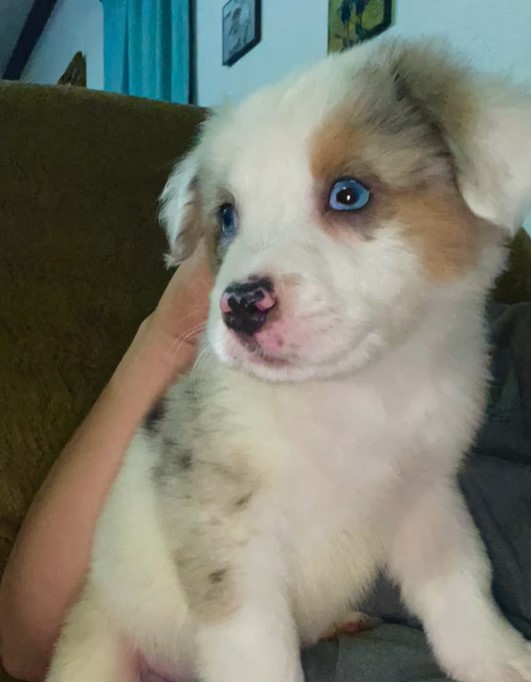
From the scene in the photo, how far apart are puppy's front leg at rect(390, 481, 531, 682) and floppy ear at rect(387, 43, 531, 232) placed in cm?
40

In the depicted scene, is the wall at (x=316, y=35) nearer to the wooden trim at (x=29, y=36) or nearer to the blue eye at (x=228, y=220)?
the blue eye at (x=228, y=220)

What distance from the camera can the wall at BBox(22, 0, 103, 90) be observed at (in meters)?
4.21

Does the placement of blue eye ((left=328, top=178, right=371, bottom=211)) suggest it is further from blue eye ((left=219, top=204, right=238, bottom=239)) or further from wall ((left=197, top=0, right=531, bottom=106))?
wall ((left=197, top=0, right=531, bottom=106))

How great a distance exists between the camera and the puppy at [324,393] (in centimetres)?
84

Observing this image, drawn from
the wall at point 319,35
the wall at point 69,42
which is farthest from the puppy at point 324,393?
the wall at point 69,42

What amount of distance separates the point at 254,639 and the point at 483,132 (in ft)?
1.97

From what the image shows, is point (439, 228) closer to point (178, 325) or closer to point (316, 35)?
point (178, 325)

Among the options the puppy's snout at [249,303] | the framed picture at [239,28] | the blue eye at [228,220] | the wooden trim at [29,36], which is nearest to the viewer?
the puppy's snout at [249,303]

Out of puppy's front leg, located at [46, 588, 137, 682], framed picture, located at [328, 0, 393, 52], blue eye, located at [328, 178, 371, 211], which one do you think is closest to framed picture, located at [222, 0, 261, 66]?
framed picture, located at [328, 0, 393, 52]

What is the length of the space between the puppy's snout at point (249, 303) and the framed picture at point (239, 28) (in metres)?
1.90

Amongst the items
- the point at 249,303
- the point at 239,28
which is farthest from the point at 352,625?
the point at 239,28

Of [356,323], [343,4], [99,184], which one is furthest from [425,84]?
[343,4]

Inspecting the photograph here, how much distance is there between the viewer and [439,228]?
855 millimetres

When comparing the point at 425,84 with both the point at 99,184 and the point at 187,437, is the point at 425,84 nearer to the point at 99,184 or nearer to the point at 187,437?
the point at 187,437
